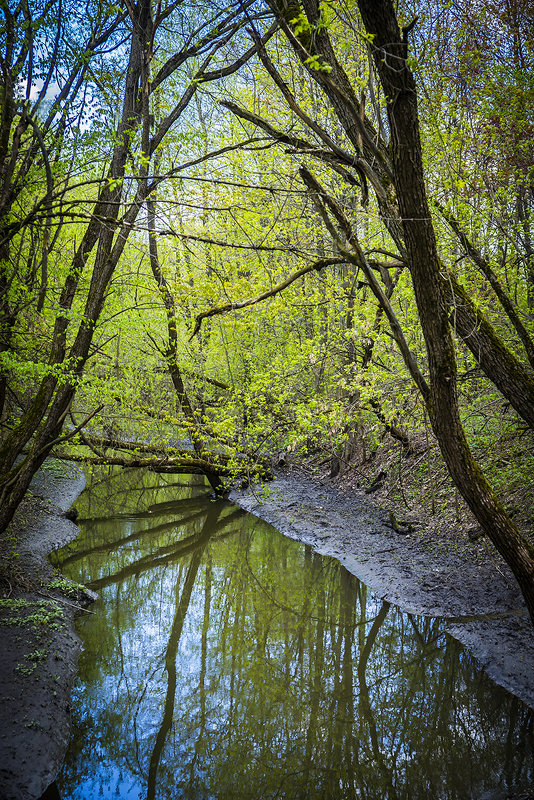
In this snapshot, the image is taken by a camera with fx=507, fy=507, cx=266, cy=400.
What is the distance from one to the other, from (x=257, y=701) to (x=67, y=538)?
6.45m

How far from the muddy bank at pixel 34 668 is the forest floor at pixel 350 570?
0.04 ft

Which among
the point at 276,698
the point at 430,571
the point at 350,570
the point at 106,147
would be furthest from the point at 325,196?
the point at 350,570

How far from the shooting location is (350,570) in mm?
8891

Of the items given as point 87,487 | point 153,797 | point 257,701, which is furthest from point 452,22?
point 87,487

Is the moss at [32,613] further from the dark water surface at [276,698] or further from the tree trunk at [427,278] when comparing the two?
the tree trunk at [427,278]

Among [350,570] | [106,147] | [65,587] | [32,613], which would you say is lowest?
[32,613]

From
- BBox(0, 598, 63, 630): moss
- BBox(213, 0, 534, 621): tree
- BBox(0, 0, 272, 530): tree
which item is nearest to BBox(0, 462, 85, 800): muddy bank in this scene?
BBox(0, 598, 63, 630): moss

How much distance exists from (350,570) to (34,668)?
530cm

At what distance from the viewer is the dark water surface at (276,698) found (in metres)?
4.43

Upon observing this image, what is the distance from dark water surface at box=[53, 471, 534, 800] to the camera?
14.5ft

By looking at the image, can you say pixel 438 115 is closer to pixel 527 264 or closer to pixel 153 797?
pixel 527 264

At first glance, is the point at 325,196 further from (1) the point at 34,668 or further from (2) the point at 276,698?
(1) the point at 34,668

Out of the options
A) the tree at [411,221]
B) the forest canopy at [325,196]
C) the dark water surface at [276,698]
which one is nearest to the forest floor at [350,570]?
the dark water surface at [276,698]

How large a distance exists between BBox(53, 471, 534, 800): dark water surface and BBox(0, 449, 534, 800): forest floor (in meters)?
0.27
